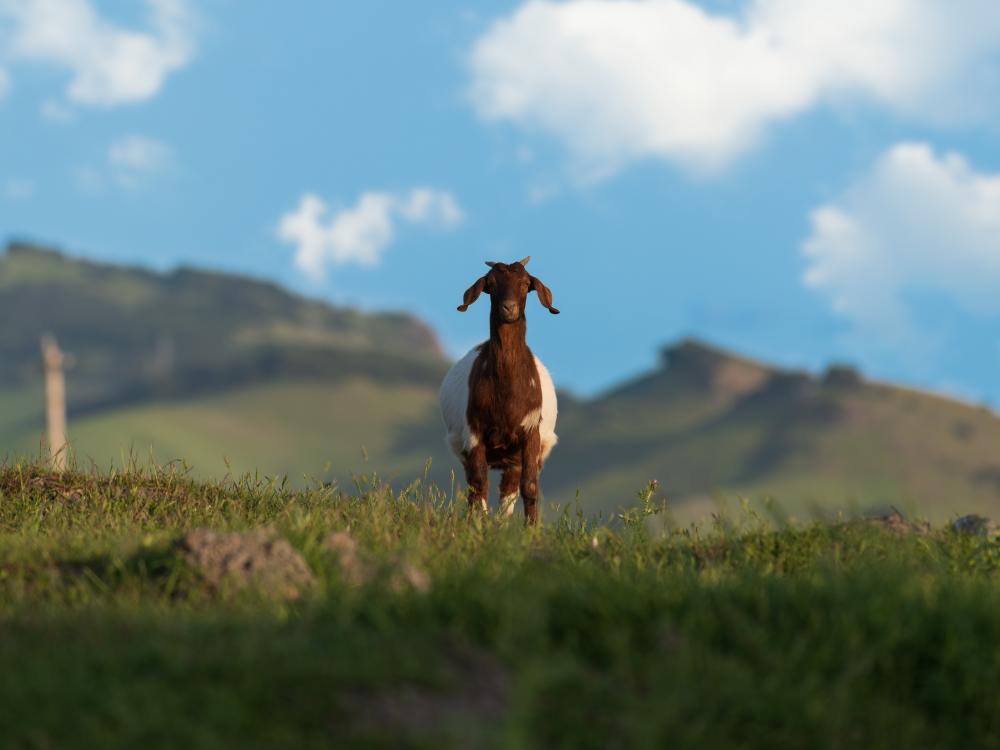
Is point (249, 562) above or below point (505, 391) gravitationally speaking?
below

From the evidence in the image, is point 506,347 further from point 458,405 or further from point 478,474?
point 478,474

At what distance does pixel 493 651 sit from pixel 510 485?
758 cm

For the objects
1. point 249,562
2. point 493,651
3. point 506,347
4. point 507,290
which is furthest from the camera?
point 506,347

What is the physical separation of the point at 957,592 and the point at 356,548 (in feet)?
13.4

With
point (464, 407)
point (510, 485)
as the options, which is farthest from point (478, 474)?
point (510, 485)

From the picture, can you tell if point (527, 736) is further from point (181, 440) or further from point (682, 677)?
point (181, 440)

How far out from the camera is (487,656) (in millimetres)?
6828

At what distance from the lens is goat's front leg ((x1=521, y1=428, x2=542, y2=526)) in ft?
45.1

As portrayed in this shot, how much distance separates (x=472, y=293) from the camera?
43.2 ft

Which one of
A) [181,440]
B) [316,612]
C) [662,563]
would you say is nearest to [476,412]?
[662,563]

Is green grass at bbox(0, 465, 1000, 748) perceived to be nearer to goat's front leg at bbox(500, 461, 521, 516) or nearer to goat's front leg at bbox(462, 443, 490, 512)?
goat's front leg at bbox(462, 443, 490, 512)

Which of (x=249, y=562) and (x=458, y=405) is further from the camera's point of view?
(x=458, y=405)

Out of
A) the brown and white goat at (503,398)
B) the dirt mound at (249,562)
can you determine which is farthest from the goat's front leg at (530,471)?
the dirt mound at (249,562)

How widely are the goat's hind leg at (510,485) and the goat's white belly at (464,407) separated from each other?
384mm
